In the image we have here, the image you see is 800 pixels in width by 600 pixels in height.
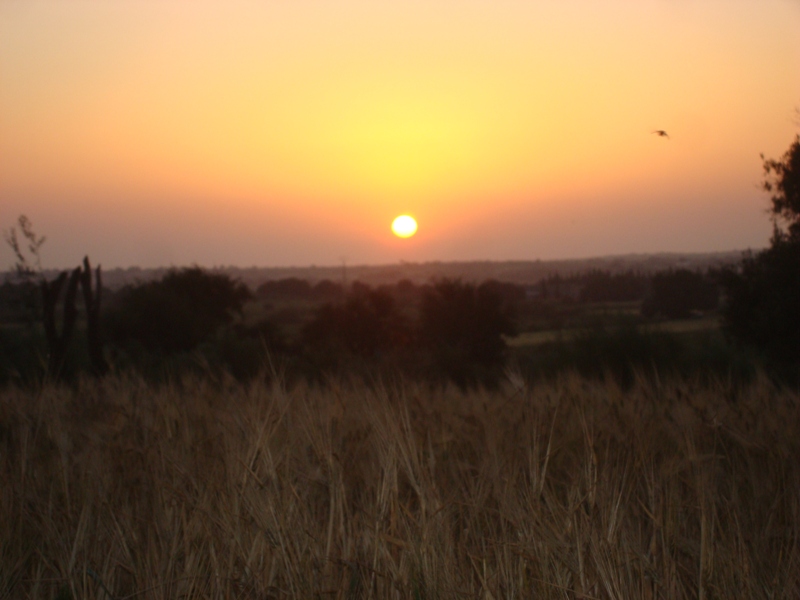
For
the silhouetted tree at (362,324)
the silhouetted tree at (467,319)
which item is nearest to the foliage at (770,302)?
the silhouetted tree at (467,319)

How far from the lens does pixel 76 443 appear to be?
565 centimetres

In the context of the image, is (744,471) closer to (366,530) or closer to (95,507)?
(366,530)

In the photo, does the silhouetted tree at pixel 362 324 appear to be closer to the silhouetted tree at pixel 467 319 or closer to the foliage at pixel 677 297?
the silhouetted tree at pixel 467 319

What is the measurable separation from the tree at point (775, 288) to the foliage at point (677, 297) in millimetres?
27014

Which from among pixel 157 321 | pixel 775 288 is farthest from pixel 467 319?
pixel 775 288

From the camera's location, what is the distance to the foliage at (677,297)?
45406mm

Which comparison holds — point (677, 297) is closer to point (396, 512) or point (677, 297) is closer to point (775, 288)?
point (775, 288)

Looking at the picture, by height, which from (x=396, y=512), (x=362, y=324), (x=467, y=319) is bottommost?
(x=467, y=319)

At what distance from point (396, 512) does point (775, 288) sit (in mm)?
16537

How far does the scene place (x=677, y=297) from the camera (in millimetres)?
46031

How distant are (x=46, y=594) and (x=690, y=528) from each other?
2787 millimetres

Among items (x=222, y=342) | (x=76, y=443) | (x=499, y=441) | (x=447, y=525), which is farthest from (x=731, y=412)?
(x=222, y=342)

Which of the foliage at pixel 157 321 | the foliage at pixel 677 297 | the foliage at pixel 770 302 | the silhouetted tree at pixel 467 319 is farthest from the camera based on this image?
the foliage at pixel 677 297

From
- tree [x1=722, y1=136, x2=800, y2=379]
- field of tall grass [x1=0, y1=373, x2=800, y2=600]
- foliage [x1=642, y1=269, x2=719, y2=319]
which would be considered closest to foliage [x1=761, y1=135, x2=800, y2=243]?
tree [x1=722, y1=136, x2=800, y2=379]
